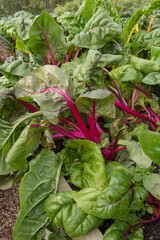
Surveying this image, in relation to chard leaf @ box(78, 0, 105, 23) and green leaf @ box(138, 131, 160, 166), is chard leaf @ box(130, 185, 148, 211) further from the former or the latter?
chard leaf @ box(78, 0, 105, 23)

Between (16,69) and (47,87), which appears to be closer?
(47,87)

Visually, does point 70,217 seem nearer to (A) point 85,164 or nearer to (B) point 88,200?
(B) point 88,200

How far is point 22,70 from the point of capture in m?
1.18

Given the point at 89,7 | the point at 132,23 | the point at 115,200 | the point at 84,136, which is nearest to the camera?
the point at 115,200

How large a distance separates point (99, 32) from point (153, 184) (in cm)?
84

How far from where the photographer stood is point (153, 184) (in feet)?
2.52

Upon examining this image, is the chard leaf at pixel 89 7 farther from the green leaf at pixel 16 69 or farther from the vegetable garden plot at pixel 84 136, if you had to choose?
the green leaf at pixel 16 69

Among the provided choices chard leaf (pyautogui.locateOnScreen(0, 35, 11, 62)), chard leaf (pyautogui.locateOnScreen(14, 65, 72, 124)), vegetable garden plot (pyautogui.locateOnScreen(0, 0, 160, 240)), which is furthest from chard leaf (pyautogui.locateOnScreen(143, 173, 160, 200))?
chard leaf (pyautogui.locateOnScreen(0, 35, 11, 62))

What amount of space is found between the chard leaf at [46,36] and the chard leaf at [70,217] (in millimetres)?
868

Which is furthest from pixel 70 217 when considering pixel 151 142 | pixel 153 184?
pixel 151 142

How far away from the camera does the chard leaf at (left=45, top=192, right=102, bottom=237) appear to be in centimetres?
79

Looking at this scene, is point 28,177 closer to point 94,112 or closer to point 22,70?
point 94,112

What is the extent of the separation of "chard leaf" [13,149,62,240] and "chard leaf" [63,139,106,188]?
0.08 m

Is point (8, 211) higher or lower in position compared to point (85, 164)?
lower
